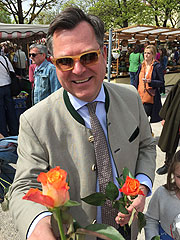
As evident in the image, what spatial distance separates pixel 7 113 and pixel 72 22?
4576mm

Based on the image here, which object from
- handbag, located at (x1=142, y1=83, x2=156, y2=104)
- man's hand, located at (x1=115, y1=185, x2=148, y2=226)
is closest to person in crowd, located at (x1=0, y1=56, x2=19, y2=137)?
handbag, located at (x1=142, y1=83, x2=156, y2=104)

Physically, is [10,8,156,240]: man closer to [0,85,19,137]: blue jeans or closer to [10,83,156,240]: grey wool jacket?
[10,83,156,240]: grey wool jacket

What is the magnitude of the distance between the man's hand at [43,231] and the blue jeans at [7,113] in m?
4.44

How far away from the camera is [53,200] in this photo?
0.51 m

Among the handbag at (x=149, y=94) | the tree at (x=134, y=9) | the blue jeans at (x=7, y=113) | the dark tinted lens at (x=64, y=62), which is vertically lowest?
the blue jeans at (x=7, y=113)

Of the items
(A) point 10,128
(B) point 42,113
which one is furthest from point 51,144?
(A) point 10,128

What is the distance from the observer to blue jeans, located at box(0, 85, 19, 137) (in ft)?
15.9

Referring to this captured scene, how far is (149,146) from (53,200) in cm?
105

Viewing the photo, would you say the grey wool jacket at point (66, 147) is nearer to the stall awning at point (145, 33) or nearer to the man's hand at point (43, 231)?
the man's hand at point (43, 231)

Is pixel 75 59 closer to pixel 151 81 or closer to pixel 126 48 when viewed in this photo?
pixel 151 81

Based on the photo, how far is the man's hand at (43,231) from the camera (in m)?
0.68

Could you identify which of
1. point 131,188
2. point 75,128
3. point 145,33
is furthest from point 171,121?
point 145,33

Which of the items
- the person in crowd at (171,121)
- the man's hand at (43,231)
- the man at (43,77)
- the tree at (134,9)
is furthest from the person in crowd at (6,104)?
A: the tree at (134,9)

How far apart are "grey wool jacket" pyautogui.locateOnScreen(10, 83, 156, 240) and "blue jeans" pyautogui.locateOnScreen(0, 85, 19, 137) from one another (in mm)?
4010
